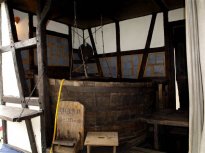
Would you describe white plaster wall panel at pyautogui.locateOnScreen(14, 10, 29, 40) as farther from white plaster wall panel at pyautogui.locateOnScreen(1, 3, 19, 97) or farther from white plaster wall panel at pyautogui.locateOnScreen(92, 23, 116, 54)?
white plaster wall panel at pyautogui.locateOnScreen(92, 23, 116, 54)

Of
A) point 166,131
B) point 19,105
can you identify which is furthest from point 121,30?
point 19,105

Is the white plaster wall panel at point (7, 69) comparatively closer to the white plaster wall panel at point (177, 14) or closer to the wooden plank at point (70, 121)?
the wooden plank at point (70, 121)

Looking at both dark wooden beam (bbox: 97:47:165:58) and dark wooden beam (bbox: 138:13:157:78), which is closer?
dark wooden beam (bbox: 97:47:165:58)

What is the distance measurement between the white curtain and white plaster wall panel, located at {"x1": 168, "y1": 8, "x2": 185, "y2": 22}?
308 centimetres

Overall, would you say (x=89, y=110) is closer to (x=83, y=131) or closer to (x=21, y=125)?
(x=83, y=131)

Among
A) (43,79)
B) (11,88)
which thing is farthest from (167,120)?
(11,88)

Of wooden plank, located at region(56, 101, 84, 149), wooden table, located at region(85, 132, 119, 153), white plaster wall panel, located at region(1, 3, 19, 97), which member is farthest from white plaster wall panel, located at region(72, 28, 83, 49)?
wooden table, located at region(85, 132, 119, 153)

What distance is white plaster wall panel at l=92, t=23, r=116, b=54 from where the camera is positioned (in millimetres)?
6566

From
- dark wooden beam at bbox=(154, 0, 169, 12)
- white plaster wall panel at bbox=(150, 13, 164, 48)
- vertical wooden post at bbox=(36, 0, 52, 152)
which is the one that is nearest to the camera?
vertical wooden post at bbox=(36, 0, 52, 152)

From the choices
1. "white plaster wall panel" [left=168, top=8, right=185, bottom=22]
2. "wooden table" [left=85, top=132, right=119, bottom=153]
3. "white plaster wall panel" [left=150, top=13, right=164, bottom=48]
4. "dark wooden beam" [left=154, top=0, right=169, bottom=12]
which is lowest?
"wooden table" [left=85, top=132, right=119, bottom=153]

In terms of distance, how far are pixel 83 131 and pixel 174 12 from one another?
4.29 m

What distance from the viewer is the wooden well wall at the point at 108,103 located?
3.59 m

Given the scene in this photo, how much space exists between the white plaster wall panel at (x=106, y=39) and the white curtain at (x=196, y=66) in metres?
4.09

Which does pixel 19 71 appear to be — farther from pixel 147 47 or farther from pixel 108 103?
pixel 147 47
